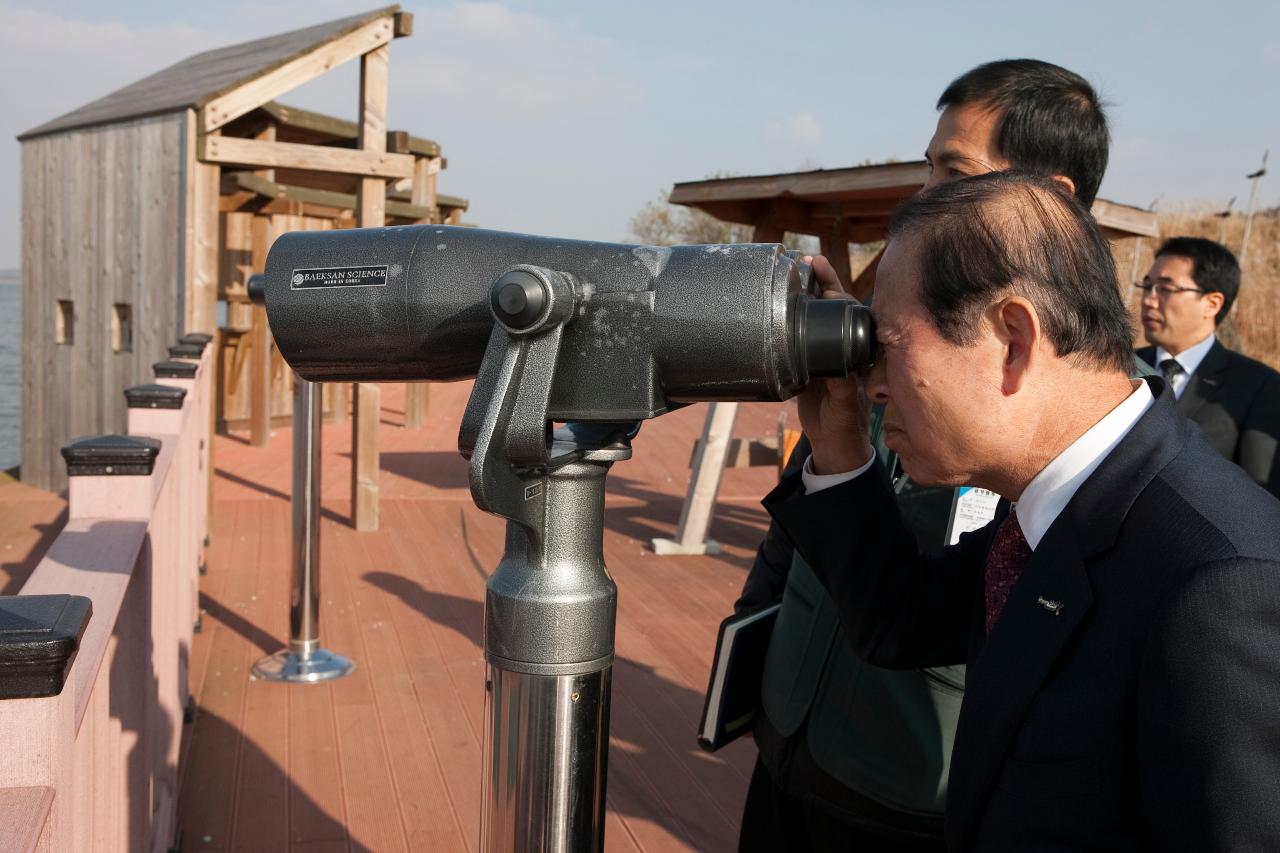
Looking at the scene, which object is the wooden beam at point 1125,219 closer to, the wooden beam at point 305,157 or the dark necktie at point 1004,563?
the wooden beam at point 305,157

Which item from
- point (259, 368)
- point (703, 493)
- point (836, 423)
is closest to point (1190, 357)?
point (703, 493)

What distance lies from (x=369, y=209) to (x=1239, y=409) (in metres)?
4.85

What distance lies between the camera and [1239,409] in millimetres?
4422

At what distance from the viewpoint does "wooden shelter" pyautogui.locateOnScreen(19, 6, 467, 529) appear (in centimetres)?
725

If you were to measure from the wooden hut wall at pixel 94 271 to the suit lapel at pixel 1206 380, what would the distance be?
5.62 m

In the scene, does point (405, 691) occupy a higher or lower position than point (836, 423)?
lower

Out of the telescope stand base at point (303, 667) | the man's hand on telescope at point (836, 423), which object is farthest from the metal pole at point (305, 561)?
the man's hand on telescope at point (836, 423)

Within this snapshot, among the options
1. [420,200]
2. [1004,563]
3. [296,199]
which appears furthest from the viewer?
[420,200]

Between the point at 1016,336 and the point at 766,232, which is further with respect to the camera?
the point at 766,232

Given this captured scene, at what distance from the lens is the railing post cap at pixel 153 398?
3877 millimetres

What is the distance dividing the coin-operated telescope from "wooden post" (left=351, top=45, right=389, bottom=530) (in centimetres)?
612

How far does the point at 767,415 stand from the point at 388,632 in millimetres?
9643

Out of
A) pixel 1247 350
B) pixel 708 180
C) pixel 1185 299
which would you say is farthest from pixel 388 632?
pixel 1247 350

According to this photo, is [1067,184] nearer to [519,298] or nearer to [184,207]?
[519,298]
